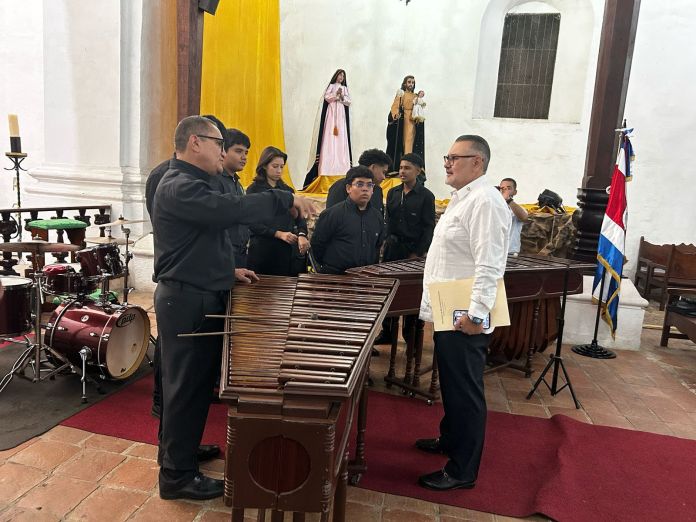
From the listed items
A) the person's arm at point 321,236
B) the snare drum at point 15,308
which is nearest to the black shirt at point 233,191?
the person's arm at point 321,236

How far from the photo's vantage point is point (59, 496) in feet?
8.68

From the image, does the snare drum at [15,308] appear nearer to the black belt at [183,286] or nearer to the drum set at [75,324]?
the drum set at [75,324]

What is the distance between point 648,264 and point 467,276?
718 centimetres

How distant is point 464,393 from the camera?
2818mm

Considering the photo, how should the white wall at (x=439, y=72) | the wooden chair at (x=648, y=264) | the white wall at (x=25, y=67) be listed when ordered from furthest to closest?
the white wall at (x=439, y=72) < the wooden chair at (x=648, y=264) < the white wall at (x=25, y=67)

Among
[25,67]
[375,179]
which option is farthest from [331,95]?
[375,179]

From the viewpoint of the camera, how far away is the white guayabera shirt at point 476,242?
102 inches

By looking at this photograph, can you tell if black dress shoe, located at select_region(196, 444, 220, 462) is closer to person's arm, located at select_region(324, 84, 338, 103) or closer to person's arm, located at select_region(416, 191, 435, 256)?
person's arm, located at select_region(416, 191, 435, 256)

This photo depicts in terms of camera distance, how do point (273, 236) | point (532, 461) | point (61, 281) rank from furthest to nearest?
point (273, 236) < point (61, 281) < point (532, 461)

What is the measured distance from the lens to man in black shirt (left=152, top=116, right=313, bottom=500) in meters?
2.31

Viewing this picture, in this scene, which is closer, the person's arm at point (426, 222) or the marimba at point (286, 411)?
the marimba at point (286, 411)

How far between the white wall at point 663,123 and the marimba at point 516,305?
5.69m

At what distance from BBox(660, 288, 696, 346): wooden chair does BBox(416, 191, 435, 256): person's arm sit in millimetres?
A: 2882

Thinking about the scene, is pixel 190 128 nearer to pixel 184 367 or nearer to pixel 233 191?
pixel 184 367
